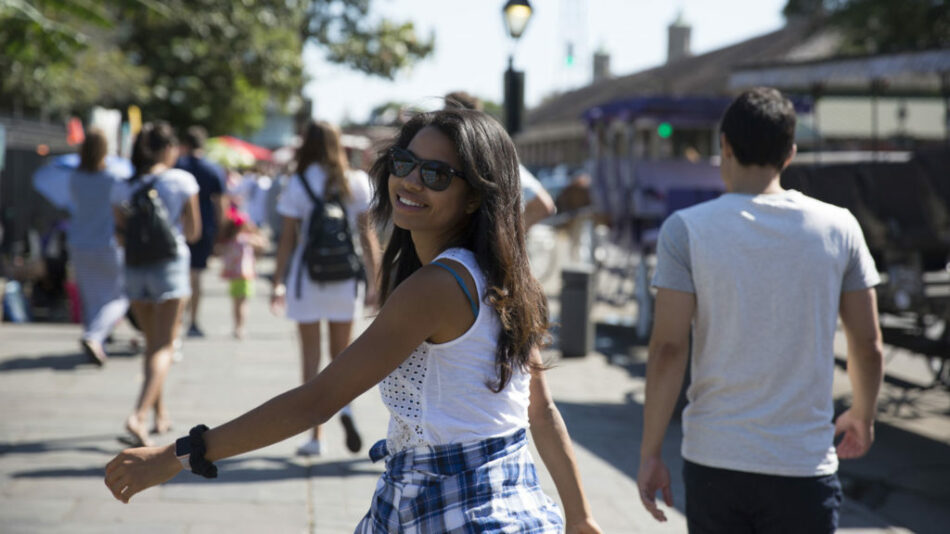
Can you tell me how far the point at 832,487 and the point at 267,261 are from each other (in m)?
19.6

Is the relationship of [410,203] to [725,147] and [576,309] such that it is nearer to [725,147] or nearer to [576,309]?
[725,147]

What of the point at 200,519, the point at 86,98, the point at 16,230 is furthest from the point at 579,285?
the point at 86,98

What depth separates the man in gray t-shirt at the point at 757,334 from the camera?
288 cm

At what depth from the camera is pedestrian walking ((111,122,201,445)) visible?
6.21 meters

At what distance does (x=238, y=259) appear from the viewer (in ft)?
34.9

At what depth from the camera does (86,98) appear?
25359mm

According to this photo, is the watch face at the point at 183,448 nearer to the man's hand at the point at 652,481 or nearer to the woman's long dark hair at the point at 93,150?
the man's hand at the point at 652,481

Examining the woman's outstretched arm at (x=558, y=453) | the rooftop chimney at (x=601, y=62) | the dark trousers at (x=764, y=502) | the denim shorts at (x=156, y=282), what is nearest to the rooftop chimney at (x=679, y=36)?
the rooftop chimney at (x=601, y=62)

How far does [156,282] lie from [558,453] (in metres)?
4.26

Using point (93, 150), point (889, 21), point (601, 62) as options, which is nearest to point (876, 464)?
point (93, 150)

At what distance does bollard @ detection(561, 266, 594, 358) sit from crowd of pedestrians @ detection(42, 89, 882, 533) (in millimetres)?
7058

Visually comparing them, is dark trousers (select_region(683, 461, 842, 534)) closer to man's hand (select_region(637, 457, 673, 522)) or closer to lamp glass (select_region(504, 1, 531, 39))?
man's hand (select_region(637, 457, 673, 522))

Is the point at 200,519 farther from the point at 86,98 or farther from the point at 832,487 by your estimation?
the point at 86,98

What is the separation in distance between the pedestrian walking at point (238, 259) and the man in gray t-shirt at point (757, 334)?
26.2ft
